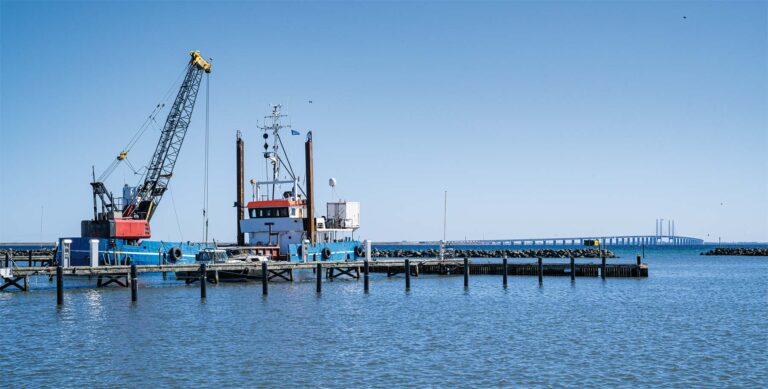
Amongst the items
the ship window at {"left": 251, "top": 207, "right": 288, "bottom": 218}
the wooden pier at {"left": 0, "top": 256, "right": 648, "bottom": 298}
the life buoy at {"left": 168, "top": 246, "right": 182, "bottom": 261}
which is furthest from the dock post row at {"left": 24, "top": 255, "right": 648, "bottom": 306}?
the ship window at {"left": 251, "top": 207, "right": 288, "bottom": 218}

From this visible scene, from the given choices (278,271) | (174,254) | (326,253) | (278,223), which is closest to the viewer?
(174,254)

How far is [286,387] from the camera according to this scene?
925 inches

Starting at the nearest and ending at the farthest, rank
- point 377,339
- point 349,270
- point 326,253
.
Answer: 1. point 377,339
2. point 349,270
3. point 326,253

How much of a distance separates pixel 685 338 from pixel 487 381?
501 inches

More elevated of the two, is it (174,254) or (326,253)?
(174,254)

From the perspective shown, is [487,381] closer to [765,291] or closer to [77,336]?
[77,336]

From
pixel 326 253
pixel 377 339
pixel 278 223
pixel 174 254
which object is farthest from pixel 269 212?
pixel 377 339

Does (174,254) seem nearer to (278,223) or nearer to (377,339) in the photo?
(278,223)

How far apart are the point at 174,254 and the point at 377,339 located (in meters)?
30.8

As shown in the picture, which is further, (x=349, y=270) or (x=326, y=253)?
(x=326, y=253)

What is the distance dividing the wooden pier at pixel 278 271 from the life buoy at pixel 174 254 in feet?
4.91

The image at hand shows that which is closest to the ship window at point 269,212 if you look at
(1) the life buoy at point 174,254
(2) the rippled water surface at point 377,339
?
(1) the life buoy at point 174,254

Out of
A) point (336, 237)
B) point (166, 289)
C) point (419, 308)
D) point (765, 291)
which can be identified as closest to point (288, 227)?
point (336, 237)

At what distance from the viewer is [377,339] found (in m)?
32.0
